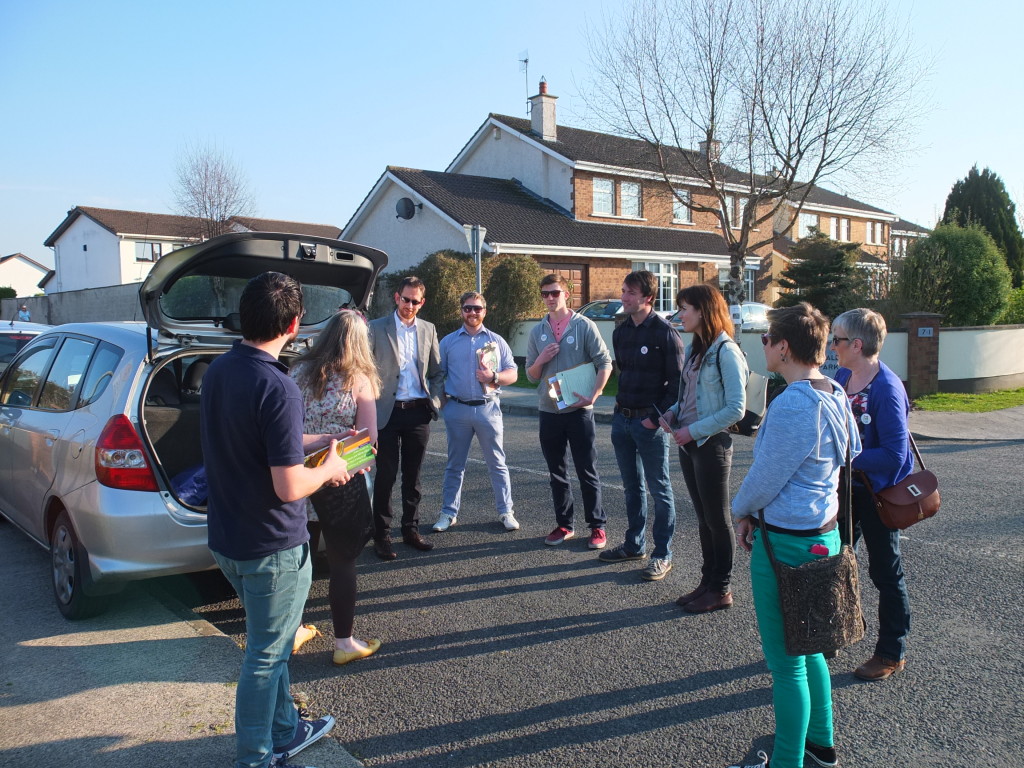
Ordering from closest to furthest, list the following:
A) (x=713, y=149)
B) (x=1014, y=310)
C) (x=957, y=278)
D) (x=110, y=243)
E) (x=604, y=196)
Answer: (x=957, y=278), (x=1014, y=310), (x=713, y=149), (x=604, y=196), (x=110, y=243)

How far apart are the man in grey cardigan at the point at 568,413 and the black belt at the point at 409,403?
2.65 ft

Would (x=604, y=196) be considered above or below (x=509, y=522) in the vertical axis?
above

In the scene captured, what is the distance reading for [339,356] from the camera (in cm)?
384

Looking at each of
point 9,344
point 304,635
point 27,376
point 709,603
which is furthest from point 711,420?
point 9,344

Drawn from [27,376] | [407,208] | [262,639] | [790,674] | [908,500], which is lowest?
[790,674]

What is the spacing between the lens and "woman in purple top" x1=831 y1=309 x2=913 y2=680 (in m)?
3.52

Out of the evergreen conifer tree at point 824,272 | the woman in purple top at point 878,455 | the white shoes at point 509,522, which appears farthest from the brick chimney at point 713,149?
the woman in purple top at point 878,455

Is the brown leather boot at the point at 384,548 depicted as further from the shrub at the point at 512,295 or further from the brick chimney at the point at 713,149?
the brick chimney at the point at 713,149

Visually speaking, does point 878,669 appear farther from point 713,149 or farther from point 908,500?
point 713,149

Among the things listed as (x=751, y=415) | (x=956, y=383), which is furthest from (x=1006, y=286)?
(x=751, y=415)

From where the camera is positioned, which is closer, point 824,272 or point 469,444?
point 469,444

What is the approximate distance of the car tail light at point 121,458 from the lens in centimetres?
401

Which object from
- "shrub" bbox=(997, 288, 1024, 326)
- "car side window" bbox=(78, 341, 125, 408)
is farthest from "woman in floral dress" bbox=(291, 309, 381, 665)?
"shrub" bbox=(997, 288, 1024, 326)

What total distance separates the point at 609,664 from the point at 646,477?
5.15 feet
